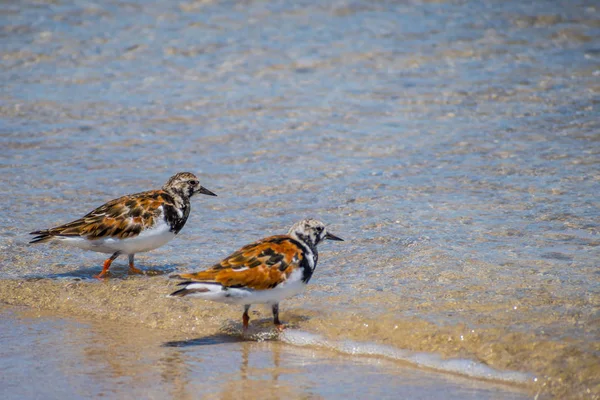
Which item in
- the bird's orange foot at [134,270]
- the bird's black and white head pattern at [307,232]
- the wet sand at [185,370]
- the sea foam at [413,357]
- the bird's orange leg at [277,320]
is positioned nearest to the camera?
the wet sand at [185,370]

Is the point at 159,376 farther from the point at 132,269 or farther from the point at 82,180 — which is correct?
the point at 82,180

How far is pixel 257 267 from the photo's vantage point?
21.3 feet

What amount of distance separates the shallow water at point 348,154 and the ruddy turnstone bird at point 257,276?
425mm

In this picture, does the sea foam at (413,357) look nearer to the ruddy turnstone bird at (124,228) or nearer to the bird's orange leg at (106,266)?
the ruddy turnstone bird at (124,228)

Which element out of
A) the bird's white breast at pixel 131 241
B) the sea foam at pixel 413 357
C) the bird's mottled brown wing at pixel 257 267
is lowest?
the sea foam at pixel 413 357

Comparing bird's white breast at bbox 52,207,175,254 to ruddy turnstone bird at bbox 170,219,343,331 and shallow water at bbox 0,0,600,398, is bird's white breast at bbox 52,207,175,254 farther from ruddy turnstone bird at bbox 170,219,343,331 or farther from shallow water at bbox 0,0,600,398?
ruddy turnstone bird at bbox 170,219,343,331

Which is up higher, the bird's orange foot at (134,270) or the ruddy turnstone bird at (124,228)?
the ruddy turnstone bird at (124,228)

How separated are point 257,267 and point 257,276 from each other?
3.5 inches

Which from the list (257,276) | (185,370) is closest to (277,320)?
(257,276)

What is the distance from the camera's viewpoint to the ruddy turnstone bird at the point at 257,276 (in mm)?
6305

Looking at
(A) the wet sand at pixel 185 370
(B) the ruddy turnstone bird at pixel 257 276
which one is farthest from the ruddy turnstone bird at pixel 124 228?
(B) the ruddy turnstone bird at pixel 257 276

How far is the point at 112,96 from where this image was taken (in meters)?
13.2

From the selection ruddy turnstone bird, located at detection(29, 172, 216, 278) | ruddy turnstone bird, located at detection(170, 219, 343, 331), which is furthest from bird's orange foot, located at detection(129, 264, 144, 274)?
ruddy turnstone bird, located at detection(170, 219, 343, 331)

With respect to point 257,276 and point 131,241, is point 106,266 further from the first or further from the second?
point 257,276
